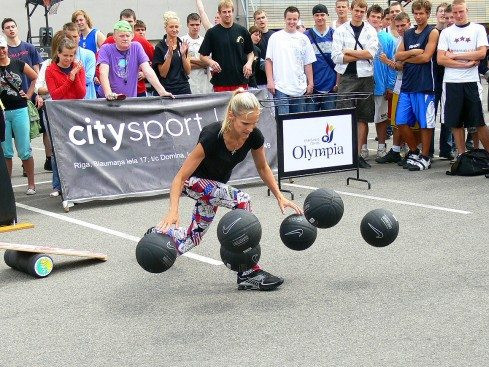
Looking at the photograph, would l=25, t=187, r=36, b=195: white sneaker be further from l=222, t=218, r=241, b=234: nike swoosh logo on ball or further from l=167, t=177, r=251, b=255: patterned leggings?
l=222, t=218, r=241, b=234: nike swoosh logo on ball

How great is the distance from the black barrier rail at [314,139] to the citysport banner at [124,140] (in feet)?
3.55

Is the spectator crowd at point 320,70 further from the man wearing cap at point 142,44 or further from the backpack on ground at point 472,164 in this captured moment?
the backpack on ground at point 472,164

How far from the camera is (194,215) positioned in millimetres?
7023

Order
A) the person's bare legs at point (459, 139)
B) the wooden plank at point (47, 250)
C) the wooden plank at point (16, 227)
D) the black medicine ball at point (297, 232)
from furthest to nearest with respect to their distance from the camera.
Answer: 1. the person's bare legs at point (459, 139)
2. the wooden plank at point (16, 227)
3. the wooden plank at point (47, 250)
4. the black medicine ball at point (297, 232)

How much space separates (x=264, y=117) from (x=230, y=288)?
17.4 feet

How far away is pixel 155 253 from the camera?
6.08m

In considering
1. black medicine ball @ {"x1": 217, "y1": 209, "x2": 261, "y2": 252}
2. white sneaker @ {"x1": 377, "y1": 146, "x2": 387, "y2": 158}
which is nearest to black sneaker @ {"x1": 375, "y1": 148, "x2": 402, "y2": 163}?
white sneaker @ {"x1": 377, "y1": 146, "x2": 387, "y2": 158}

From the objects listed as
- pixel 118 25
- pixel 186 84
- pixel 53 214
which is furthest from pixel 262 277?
pixel 186 84

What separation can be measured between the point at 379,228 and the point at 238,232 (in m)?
1.27

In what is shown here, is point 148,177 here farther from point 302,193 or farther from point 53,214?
point 302,193

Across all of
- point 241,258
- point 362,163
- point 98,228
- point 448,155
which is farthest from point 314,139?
point 241,258

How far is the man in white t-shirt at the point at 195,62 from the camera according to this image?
43.1 feet

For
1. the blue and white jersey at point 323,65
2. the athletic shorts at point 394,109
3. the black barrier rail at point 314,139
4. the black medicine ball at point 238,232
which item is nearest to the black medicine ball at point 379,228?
the black medicine ball at point 238,232

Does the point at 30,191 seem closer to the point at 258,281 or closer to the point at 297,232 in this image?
the point at 258,281
